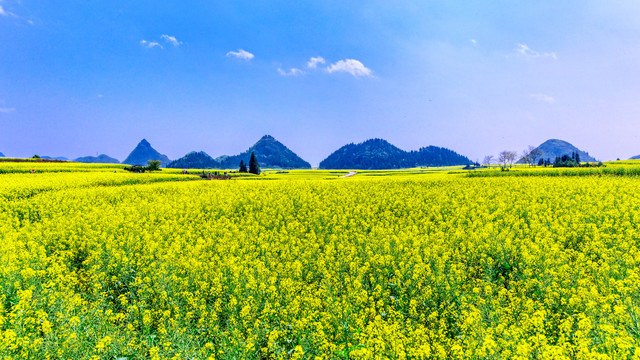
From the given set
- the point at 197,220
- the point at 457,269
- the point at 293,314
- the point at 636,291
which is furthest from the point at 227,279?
the point at 636,291

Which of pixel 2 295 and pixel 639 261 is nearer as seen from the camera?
pixel 2 295

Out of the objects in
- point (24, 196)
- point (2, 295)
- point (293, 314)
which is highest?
point (24, 196)

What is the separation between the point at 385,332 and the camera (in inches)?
188

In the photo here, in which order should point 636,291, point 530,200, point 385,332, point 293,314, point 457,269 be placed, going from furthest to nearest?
1. point 530,200
2. point 457,269
3. point 636,291
4. point 293,314
5. point 385,332

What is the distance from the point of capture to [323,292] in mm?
6395

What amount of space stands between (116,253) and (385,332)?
798 cm

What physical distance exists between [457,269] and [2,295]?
1125 cm

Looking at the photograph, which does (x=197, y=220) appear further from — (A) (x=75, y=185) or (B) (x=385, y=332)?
(A) (x=75, y=185)

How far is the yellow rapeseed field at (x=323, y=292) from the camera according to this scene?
183 inches

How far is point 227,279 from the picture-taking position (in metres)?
7.05

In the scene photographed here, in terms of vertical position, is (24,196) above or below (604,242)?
above

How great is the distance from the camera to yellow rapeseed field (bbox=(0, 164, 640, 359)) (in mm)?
4660

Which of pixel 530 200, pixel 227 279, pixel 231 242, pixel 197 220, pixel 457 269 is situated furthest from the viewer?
pixel 530 200

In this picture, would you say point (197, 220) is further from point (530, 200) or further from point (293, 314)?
point (530, 200)
